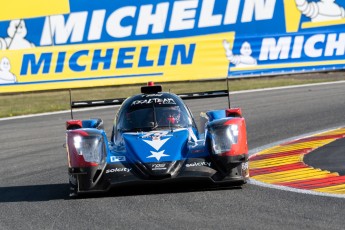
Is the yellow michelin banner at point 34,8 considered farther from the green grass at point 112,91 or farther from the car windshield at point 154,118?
the car windshield at point 154,118

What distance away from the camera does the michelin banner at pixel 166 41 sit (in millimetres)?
25875

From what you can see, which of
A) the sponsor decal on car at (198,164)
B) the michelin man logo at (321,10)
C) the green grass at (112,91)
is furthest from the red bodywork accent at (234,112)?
the michelin man logo at (321,10)

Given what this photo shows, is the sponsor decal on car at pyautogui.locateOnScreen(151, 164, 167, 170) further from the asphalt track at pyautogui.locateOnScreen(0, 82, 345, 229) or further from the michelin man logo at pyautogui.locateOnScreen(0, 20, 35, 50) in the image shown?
the michelin man logo at pyautogui.locateOnScreen(0, 20, 35, 50)

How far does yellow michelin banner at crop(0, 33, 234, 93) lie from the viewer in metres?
25.9

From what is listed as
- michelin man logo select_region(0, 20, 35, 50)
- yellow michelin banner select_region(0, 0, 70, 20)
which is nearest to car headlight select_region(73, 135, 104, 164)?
michelin man logo select_region(0, 20, 35, 50)

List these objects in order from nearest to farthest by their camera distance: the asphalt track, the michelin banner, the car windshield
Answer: the asphalt track < the car windshield < the michelin banner

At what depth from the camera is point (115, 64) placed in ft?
85.5

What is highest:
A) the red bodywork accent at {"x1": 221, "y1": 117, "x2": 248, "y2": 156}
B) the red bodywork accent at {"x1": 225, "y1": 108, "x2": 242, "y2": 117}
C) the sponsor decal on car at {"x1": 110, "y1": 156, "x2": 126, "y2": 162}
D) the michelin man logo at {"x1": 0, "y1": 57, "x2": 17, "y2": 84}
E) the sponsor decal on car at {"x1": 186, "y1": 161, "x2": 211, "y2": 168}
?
the michelin man logo at {"x1": 0, "y1": 57, "x2": 17, "y2": 84}

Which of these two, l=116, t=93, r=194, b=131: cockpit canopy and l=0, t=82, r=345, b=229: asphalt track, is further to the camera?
l=116, t=93, r=194, b=131: cockpit canopy

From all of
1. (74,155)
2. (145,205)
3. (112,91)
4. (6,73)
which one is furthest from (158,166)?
(112,91)

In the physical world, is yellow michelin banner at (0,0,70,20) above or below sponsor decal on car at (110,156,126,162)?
above

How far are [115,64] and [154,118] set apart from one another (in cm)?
1468

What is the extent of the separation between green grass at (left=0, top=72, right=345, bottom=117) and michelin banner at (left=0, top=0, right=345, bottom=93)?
1.02ft

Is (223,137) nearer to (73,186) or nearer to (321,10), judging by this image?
(73,186)
